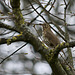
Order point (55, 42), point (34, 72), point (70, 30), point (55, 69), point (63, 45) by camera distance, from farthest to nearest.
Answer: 1. point (70, 30)
2. point (34, 72)
3. point (55, 42)
4. point (55, 69)
5. point (63, 45)

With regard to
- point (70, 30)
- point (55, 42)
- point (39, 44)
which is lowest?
point (70, 30)

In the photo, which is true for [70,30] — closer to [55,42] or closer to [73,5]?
[73,5]

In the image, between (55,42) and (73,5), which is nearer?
(55,42)

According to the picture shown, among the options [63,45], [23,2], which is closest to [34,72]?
[23,2]

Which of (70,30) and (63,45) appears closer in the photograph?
(63,45)

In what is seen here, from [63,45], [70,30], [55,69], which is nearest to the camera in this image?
[63,45]

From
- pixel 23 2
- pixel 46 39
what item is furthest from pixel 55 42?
pixel 23 2

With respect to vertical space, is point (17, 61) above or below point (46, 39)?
below

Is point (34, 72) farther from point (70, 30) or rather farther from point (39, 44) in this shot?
point (39, 44)

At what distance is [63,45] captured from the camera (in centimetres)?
245

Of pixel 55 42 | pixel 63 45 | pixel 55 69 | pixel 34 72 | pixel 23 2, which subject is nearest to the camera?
pixel 63 45

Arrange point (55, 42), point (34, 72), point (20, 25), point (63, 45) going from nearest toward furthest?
point (63, 45), point (20, 25), point (55, 42), point (34, 72)

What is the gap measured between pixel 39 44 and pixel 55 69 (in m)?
0.48

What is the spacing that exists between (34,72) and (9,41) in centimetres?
364
